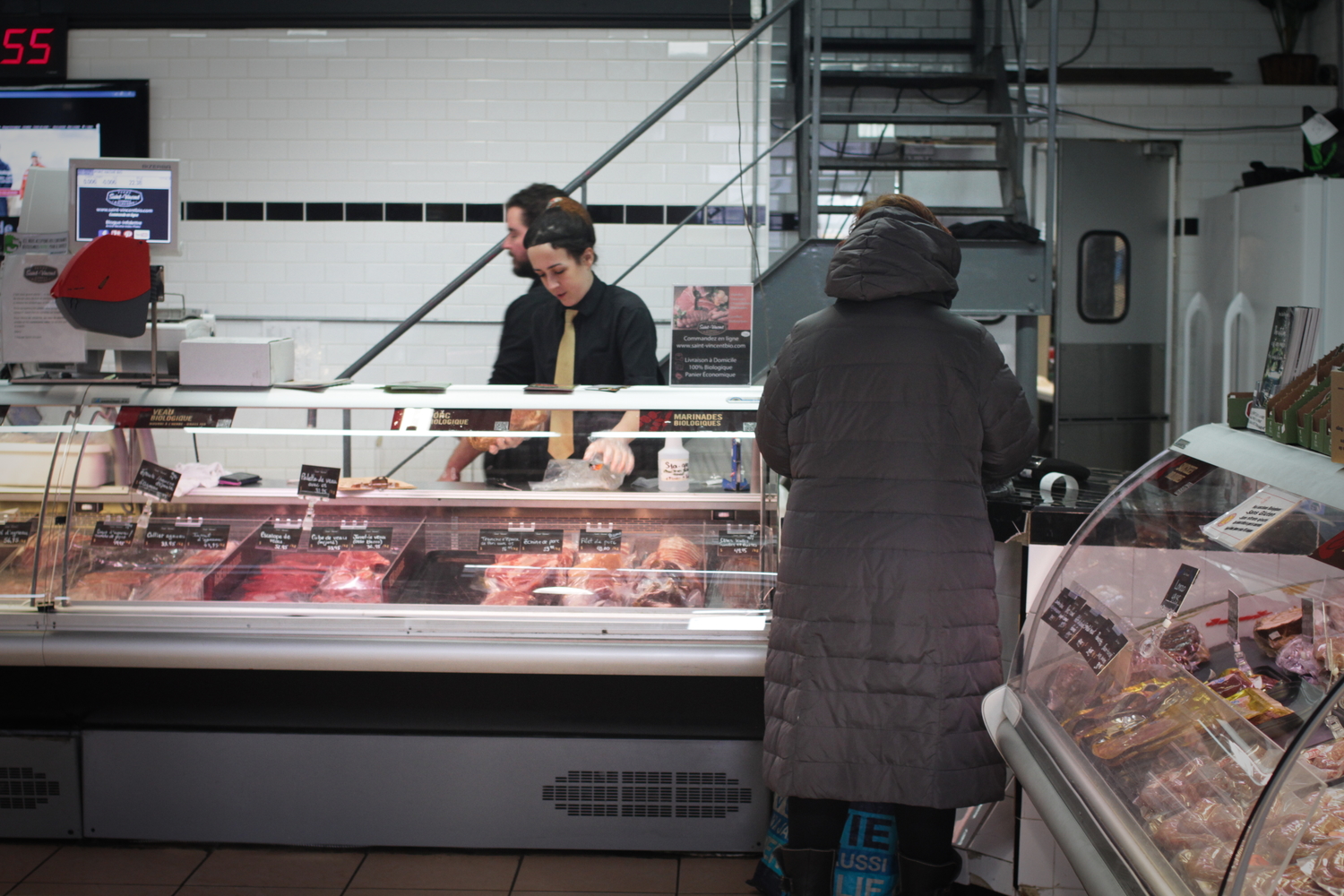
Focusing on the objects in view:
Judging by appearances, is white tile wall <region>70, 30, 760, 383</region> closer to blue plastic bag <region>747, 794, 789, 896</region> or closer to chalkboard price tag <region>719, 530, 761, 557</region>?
chalkboard price tag <region>719, 530, 761, 557</region>

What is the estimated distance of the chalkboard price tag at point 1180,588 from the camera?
2.04m

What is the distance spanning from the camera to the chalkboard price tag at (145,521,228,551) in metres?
2.83

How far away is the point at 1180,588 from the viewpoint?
2045mm

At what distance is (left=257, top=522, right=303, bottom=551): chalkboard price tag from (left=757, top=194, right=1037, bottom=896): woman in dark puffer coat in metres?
1.39

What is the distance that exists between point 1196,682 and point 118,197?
2747 millimetres

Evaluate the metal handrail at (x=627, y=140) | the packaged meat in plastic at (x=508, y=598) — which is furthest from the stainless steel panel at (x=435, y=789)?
the metal handrail at (x=627, y=140)

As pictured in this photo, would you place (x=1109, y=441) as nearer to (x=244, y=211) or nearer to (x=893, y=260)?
(x=893, y=260)

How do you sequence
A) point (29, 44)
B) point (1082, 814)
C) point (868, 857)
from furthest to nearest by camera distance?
point (29, 44) < point (868, 857) < point (1082, 814)

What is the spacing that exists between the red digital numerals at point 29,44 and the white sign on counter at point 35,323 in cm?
381

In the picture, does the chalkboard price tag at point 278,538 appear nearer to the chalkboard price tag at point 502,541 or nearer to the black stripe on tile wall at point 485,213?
the chalkboard price tag at point 502,541

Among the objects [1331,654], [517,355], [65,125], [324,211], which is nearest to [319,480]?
[517,355]

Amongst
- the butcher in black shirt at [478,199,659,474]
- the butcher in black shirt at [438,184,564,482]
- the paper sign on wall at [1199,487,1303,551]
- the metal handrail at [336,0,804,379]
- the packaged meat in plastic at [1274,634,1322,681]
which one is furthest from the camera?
the metal handrail at [336,0,804,379]

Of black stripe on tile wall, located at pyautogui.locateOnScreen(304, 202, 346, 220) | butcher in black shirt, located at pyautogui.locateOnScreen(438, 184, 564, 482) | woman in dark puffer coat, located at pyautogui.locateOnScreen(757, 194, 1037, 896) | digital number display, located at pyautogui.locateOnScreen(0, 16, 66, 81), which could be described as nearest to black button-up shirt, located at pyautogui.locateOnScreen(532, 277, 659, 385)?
butcher in black shirt, located at pyautogui.locateOnScreen(438, 184, 564, 482)

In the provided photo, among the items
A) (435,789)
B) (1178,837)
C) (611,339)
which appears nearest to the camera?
(1178,837)
